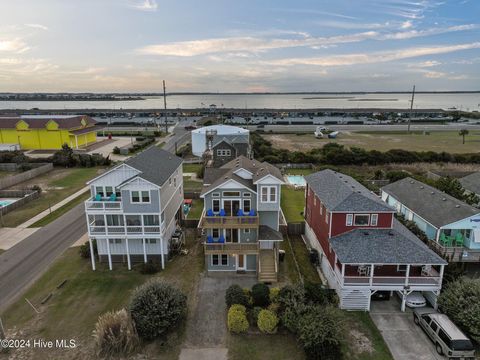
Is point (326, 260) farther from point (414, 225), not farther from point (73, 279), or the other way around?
point (73, 279)

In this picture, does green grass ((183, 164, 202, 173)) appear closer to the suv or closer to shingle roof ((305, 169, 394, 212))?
shingle roof ((305, 169, 394, 212))

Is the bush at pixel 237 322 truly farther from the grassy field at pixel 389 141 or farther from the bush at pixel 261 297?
the grassy field at pixel 389 141

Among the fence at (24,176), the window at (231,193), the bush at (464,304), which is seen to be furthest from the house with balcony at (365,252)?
the fence at (24,176)

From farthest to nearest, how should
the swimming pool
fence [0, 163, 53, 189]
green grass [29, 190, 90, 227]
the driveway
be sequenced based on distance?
1. the swimming pool
2. fence [0, 163, 53, 189]
3. green grass [29, 190, 90, 227]
4. the driveway

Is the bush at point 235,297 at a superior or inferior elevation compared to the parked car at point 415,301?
superior

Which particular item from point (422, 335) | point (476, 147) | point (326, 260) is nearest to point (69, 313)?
point (326, 260)

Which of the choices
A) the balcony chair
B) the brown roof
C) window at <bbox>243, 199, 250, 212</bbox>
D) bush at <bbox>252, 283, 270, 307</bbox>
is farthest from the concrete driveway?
the brown roof
